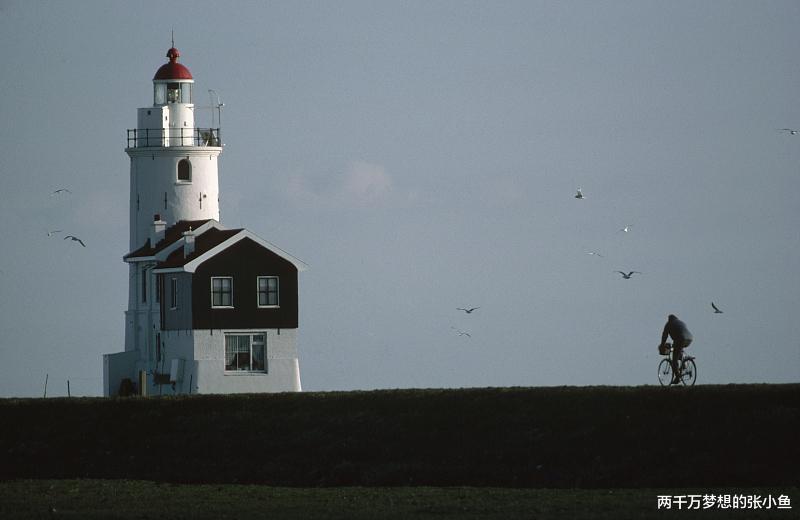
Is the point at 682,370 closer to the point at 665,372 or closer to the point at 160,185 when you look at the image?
the point at 665,372

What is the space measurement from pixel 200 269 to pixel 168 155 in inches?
329

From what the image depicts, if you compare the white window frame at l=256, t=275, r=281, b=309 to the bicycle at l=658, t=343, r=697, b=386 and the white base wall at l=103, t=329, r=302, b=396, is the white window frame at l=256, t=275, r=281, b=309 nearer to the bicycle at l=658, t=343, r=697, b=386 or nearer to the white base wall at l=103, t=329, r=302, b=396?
the white base wall at l=103, t=329, r=302, b=396

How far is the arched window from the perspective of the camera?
266ft

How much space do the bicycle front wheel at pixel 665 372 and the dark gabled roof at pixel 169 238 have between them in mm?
31199

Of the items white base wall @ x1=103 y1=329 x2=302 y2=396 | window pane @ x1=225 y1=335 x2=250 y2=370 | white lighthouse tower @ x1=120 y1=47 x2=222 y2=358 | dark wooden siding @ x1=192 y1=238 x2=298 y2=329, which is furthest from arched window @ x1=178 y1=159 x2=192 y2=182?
window pane @ x1=225 y1=335 x2=250 y2=370

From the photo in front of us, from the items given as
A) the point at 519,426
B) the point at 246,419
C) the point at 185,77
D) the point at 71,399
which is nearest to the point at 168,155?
the point at 185,77

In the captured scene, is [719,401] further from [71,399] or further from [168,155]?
[168,155]

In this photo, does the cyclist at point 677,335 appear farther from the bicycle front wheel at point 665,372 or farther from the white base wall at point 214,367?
the white base wall at point 214,367

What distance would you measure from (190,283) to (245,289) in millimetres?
2212

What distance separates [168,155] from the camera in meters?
81.0

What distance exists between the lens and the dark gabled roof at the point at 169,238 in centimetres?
7906

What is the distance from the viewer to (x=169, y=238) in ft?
261

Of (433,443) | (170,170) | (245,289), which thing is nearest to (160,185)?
(170,170)

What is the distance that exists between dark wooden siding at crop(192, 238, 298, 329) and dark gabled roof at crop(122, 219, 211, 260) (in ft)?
14.5
